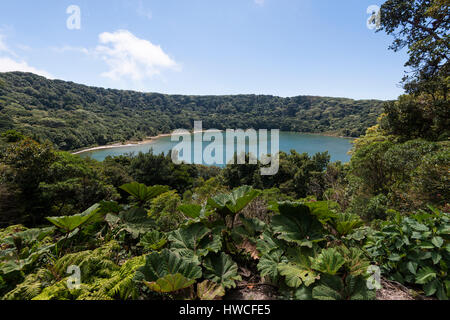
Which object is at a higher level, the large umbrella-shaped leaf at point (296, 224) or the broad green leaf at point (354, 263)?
the large umbrella-shaped leaf at point (296, 224)

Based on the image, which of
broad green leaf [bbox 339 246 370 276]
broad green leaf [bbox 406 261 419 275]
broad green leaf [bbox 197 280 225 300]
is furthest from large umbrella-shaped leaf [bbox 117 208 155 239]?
broad green leaf [bbox 406 261 419 275]

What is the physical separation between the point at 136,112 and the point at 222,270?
140m

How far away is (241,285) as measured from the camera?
1.67 m

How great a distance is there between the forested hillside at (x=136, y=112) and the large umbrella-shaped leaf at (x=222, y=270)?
239ft

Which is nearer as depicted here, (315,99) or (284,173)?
(284,173)

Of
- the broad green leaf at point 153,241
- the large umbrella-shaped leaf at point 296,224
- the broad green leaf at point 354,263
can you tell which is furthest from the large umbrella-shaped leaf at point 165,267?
the broad green leaf at point 354,263

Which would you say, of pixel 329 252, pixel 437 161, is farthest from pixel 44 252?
pixel 437 161

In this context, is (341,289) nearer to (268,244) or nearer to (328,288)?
(328,288)

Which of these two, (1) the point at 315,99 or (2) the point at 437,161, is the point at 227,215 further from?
(1) the point at 315,99

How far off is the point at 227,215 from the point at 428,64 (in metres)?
11.7

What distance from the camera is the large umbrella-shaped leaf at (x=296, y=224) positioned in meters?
1.76

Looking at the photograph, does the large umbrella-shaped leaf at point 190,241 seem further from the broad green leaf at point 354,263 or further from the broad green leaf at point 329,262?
the broad green leaf at point 354,263

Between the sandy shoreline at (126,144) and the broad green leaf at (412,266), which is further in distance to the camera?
the sandy shoreline at (126,144)

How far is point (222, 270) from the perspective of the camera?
166 cm
